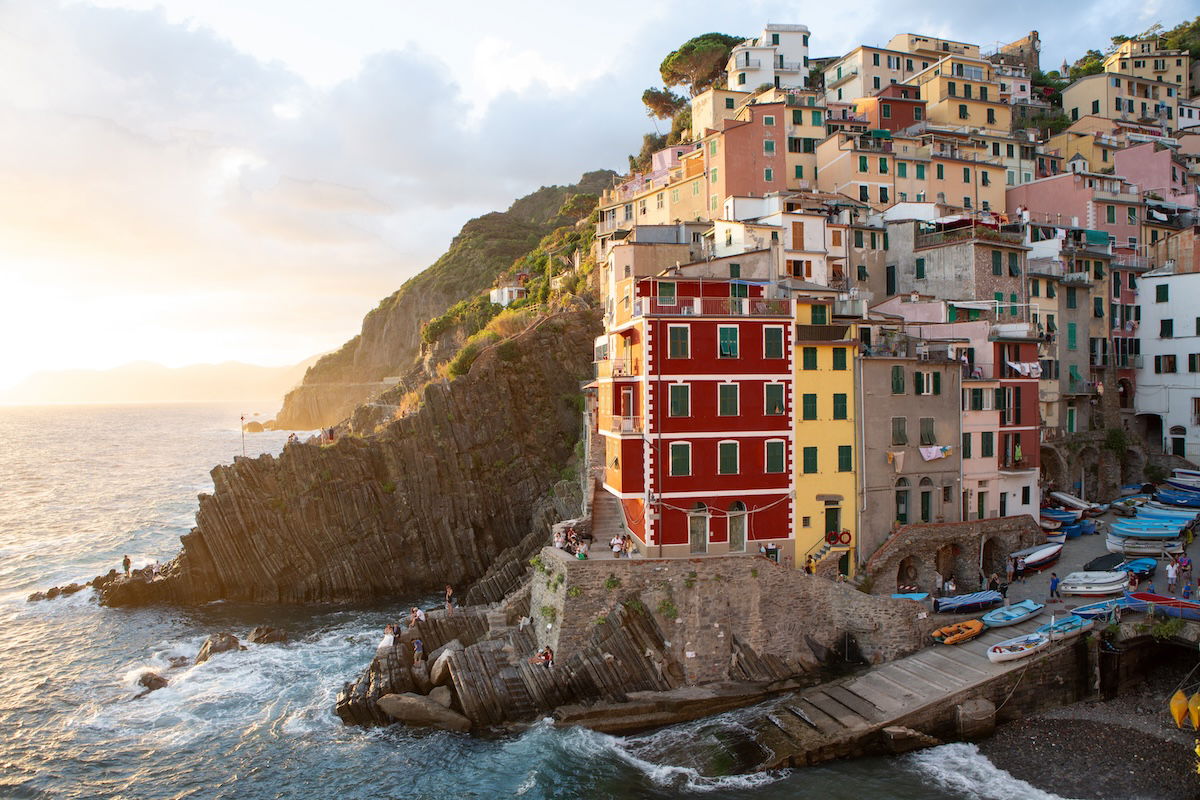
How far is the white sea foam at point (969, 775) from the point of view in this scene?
86.7 feet

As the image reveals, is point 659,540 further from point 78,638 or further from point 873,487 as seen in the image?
point 78,638

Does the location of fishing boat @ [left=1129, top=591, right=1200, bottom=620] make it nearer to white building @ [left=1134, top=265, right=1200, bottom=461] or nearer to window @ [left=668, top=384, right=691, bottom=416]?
window @ [left=668, top=384, right=691, bottom=416]

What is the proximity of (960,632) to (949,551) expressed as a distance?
806 cm

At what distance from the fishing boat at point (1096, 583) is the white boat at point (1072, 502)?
469 inches

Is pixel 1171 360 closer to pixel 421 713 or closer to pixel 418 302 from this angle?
pixel 421 713

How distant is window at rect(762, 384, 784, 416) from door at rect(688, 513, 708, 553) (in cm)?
576

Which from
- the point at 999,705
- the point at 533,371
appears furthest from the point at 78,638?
the point at 999,705

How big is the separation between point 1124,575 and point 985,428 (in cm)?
1006

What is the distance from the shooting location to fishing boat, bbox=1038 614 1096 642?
107 ft

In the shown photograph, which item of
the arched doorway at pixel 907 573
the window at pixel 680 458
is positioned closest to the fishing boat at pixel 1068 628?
the arched doorway at pixel 907 573

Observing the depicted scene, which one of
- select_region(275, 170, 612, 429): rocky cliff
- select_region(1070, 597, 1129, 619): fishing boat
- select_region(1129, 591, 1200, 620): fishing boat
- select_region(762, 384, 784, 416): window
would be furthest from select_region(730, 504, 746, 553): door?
select_region(275, 170, 612, 429): rocky cliff

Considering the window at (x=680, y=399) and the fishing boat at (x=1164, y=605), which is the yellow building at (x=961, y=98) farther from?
the fishing boat at (x=1164, y=605)

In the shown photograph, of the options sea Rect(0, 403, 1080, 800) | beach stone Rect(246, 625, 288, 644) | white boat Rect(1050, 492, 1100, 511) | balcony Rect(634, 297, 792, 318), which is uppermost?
balcony Rect(634, 297, 792, 318)

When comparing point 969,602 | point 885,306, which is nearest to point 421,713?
point 969,602
